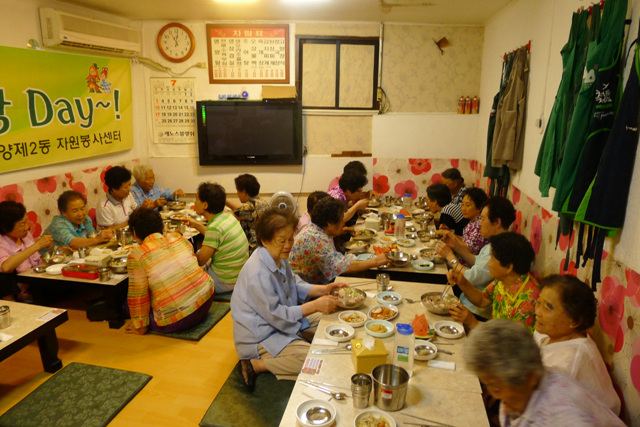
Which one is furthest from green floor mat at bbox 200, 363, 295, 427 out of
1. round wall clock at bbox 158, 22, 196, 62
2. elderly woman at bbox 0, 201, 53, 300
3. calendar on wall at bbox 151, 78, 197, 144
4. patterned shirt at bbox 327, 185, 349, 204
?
round wall clock at bbox 158, 22, 196, 62

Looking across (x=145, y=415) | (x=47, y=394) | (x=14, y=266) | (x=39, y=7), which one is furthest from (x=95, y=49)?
(x=145, y=415)

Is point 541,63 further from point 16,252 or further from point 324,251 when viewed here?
point 16,252

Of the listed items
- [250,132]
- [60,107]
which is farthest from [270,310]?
[250,132]

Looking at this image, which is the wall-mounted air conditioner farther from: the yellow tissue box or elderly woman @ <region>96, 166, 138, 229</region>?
the yellow tissue box

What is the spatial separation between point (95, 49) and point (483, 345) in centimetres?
550

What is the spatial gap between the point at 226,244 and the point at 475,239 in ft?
7.34

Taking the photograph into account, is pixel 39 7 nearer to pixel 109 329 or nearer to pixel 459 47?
pixel 109 329

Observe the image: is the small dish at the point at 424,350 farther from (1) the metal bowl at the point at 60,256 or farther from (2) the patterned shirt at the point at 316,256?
(1) the metal bowl at the point at 60,256

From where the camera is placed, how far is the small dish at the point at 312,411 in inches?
64.6

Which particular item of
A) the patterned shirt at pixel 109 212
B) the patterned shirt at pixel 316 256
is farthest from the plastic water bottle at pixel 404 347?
the patterned shirt at pixel 109 212

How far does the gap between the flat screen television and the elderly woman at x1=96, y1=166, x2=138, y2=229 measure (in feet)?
4.99

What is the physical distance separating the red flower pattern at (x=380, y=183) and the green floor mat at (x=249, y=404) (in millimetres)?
3907

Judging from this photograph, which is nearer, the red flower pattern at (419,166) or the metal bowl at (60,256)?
the metal bowl at (60,256)

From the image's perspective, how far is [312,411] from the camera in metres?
1.73
